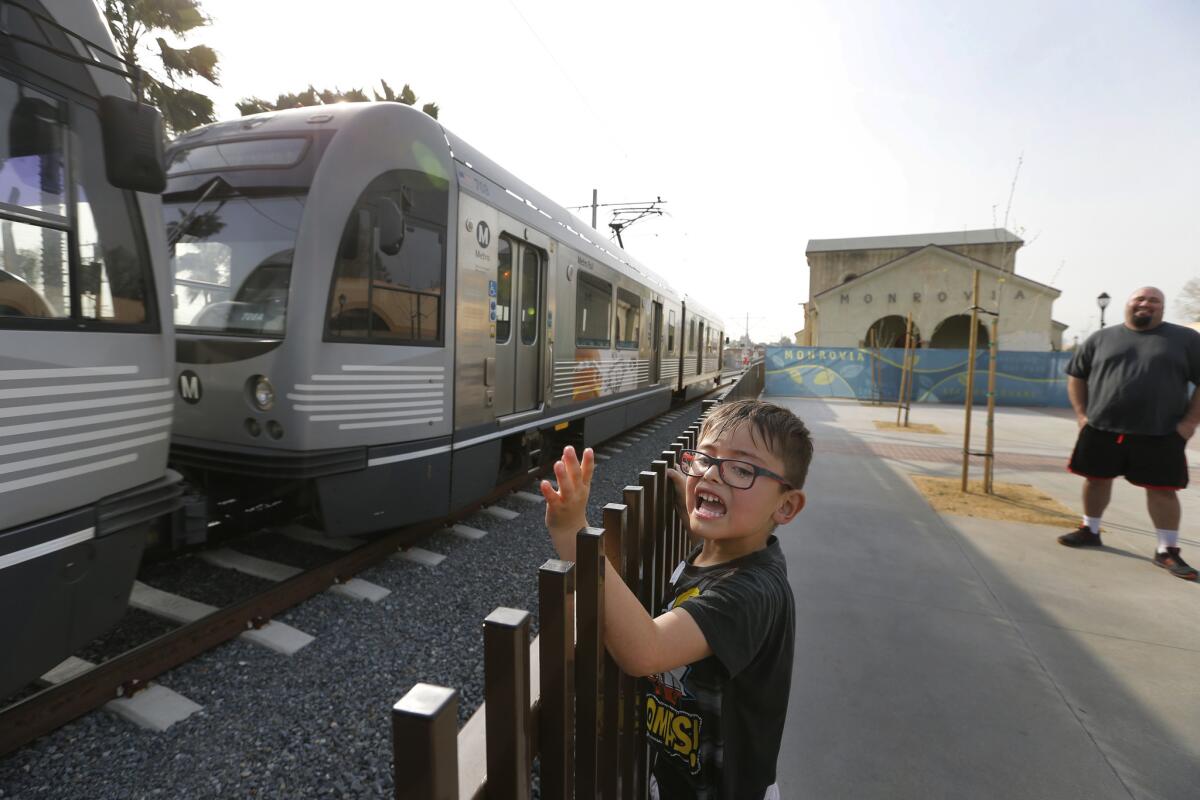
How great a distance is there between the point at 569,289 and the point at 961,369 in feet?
60.3

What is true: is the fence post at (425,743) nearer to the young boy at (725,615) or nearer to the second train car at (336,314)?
the young boy at (725,615)

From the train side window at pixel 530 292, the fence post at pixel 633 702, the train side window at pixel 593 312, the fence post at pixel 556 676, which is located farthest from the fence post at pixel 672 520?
the train side window at pixel 593 312

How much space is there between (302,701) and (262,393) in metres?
1.89

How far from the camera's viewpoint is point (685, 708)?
144 cm

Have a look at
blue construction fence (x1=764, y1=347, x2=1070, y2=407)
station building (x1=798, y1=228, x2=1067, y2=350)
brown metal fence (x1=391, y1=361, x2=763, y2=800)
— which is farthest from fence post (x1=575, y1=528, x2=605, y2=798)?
station building (x1=798, y1=228, x2=1067, y2=350)

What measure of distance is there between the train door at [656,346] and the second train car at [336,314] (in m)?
6.43

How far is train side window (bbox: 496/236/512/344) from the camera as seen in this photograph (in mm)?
5312

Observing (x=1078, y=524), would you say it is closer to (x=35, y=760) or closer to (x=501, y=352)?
(x=501, y=352)

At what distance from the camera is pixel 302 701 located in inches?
104

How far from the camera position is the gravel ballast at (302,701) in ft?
7.18

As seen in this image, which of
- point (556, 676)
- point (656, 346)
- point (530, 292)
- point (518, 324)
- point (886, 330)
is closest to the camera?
point (556, 676)

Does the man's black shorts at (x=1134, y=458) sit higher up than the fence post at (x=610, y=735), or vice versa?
the man's black shorts at (x=1134, y=458)

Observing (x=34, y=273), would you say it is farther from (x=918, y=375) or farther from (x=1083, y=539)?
(x=918, y=375)

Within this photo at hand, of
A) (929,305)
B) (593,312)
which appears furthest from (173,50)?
(929,305)
